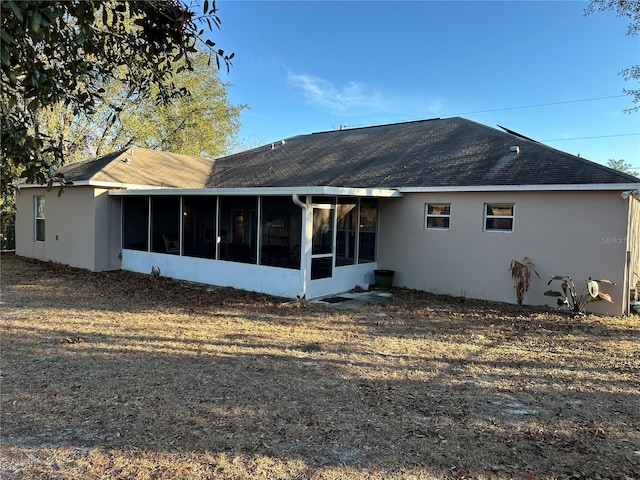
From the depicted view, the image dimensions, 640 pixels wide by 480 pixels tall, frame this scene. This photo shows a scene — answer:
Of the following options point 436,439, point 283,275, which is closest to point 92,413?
point 436,439

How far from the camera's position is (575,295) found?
8.81 m

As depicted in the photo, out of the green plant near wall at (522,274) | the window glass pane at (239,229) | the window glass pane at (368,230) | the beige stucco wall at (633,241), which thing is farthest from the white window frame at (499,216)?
the window glass pane at (239,229)

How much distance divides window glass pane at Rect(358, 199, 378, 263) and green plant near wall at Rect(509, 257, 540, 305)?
11.9 ft

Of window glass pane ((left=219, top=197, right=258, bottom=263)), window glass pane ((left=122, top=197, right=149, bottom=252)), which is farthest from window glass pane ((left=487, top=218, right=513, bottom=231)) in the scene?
window glass pane ((left=122, top=197, right=149, bottom=252))

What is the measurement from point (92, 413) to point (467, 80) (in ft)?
77.8

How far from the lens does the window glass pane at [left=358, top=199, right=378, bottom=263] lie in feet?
36.6

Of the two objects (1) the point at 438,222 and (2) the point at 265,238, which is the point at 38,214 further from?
(1) the point at 438,222

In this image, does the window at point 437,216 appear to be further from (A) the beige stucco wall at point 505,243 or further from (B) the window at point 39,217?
(B) the window at point 39,217

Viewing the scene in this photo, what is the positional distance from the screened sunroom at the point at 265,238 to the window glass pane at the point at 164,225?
0.03m

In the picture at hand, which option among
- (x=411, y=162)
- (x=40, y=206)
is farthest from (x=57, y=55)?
(x=40, y=206)

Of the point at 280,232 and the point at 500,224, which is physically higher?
the point at 500,224

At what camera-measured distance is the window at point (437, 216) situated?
1057 cm

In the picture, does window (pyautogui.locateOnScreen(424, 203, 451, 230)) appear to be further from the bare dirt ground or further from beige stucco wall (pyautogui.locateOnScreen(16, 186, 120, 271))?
beige stucco wall (pyautogui.locateOnScreen(16, 186, 120, 271))

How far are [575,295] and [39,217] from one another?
55.7 feet
